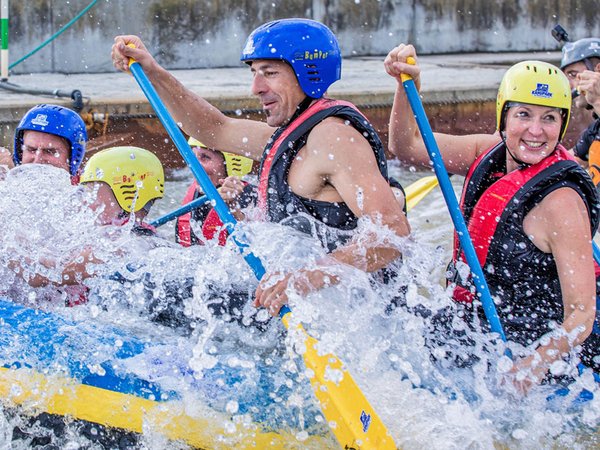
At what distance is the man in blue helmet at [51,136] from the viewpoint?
4.06 m

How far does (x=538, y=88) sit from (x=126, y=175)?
174cm

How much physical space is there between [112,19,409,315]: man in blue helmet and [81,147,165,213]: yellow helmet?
92 cm

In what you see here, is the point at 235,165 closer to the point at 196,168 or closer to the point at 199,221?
the point at 199,221

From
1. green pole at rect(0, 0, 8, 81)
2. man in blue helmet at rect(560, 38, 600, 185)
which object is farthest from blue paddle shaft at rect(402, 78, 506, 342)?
green pole at rect(0, 0, 8, 81)

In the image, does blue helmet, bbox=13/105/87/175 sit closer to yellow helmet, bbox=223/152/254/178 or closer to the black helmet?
yellow helmet, bbox=223/152/254/178

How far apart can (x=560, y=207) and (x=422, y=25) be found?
919 centimetres

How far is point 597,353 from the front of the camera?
326cm

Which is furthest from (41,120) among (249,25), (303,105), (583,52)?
(249,25)

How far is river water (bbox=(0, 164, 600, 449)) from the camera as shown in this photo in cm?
282

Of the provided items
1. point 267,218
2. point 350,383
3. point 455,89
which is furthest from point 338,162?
point 455,89

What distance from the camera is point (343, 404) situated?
8.76 feet

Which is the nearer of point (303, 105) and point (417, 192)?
point (303, 105)

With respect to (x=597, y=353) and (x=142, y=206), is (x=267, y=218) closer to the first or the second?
(x=142, y=206)

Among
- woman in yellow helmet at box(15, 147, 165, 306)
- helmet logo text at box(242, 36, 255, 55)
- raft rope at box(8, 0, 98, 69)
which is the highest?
raft rope at box(8, 0, 98, 69)
